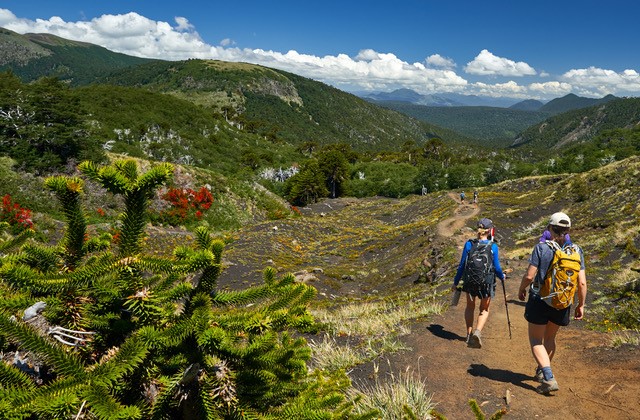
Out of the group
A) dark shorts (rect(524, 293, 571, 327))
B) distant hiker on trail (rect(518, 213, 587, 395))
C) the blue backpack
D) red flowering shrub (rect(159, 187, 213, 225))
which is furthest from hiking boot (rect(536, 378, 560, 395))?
red flowering shrub (rect(159, 187, 213, 225))

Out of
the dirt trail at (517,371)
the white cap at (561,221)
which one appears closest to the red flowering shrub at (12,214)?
the dirt trail at (517,371)

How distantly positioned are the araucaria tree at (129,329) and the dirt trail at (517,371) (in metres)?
3.81

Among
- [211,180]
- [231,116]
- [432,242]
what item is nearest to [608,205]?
[432,242]

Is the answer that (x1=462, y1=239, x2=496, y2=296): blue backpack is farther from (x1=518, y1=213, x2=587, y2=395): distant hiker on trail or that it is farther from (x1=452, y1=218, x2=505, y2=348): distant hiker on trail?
(x1=518, y1=213, x2=587, y2=395): distant hiker on trail

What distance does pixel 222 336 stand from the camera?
Answer: 2039 millimetres

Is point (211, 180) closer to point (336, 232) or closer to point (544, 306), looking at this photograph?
point (336, 232)

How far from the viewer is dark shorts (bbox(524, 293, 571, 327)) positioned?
214 inches

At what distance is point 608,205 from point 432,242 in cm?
1151

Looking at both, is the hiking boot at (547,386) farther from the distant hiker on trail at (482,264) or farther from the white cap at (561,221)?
the white cap at (561,221)

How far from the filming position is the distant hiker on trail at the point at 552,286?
527 cm

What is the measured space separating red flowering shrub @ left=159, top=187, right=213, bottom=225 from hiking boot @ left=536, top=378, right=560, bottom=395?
90.9 feet

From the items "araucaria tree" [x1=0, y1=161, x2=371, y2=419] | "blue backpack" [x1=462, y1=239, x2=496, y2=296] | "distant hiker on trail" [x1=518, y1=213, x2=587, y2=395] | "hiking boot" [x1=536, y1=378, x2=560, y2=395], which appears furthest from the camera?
"blue backpack" [x1=462, y1=239, x2=496, y2=296]

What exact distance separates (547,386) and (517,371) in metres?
1.15

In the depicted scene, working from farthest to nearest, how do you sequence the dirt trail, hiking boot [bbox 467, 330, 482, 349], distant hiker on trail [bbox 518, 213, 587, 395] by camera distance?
hiking boot [bbox 467, 330, 482, 349]
distant hiker on trail [bbox 518, 213, 587, 395]
the dirt trail
